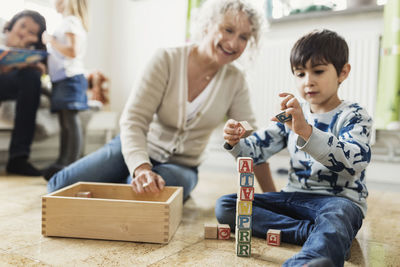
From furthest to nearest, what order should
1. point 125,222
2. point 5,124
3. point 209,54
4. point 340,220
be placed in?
point 5,124
point 209,54
point 125,222
point 340,220

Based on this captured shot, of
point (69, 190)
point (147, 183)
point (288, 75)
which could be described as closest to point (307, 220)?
point (147, 183)

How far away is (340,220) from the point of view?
824 mm

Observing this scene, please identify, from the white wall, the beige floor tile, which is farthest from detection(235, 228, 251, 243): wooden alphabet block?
the white wall

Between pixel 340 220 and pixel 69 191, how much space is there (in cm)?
74

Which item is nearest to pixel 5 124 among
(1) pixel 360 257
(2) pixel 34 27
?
(2) pixel 34 27

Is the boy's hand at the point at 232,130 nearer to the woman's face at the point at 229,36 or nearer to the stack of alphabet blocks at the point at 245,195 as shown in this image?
the stack of alphabet blocks at the point at 245,195

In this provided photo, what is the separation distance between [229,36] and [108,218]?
73 centimetres

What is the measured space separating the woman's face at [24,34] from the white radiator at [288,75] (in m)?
1.23

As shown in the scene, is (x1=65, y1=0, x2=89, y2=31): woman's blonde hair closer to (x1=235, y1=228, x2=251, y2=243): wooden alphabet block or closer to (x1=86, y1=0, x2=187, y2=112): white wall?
(x1=86, y1=0, x2=187, y2=112): white wall

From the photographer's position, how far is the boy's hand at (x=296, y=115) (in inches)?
32.2

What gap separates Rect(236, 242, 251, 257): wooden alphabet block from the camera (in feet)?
2.78

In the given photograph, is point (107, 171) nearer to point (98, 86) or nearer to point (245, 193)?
point (245, 193)

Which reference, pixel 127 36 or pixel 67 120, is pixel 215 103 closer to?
pixel 67 120

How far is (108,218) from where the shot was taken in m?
0.93
